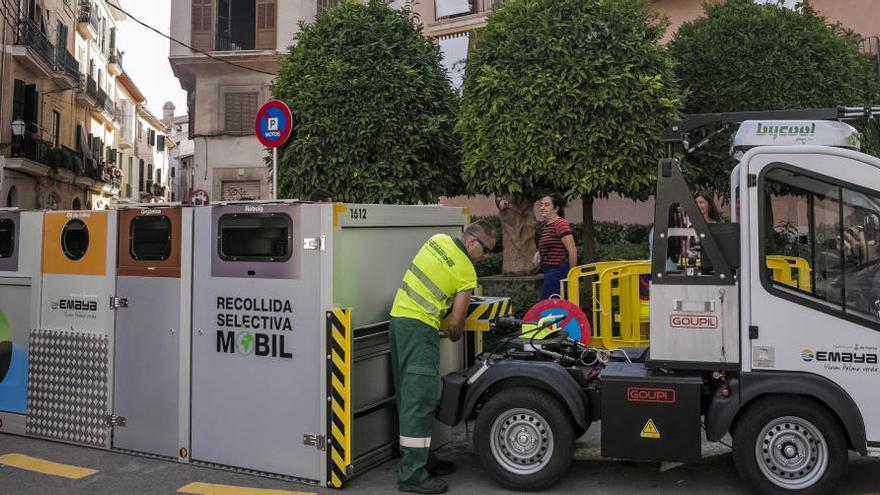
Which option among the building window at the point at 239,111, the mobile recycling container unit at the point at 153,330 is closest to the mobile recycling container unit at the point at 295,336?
the mobile recycling container unit at the point at 153,330

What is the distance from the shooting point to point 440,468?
545cm

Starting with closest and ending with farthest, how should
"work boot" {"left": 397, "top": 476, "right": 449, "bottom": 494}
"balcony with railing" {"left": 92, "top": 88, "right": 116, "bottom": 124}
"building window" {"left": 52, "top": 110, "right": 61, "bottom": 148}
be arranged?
"work boot" {"left": 397, "top": 476, "right": 449, "bottom": 494} < "building window" {"left": 52, "top": 110, "right": 61, "bottom": 148} < "balcony with railing" {"left": 92, "top": 88, "right": 116, "bottom": 124}

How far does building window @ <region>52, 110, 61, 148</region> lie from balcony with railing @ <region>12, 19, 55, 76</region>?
251cm

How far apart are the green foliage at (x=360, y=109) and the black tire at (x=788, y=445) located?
7.45m

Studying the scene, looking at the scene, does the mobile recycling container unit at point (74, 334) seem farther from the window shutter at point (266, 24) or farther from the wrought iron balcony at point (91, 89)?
the wrought iron balcony at point (91, 89)

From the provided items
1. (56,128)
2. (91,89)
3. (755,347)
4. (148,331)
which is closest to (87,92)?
(91,89)

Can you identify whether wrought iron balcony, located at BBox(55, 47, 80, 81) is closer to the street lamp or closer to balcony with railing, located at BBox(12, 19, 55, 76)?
balcony with railing, located at BBox(12, 19, 55, 76)

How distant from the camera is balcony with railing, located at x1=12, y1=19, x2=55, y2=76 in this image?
1064 inches

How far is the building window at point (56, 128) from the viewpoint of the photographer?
32091 millimetres

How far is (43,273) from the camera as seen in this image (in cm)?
652

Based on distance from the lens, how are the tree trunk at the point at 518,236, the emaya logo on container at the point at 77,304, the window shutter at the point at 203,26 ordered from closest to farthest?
the emaya logo on container at the point at 77,304
the tree trunk at the point at 518,236
the window shutter at the point at 203,26

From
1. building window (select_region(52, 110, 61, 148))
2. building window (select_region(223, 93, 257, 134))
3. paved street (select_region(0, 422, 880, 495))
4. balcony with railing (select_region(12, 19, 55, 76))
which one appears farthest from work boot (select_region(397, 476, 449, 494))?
building window (select_region(52, 110, 61, 148))

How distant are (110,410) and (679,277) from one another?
4.47 m

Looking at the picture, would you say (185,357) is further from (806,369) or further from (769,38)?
(769,38)
